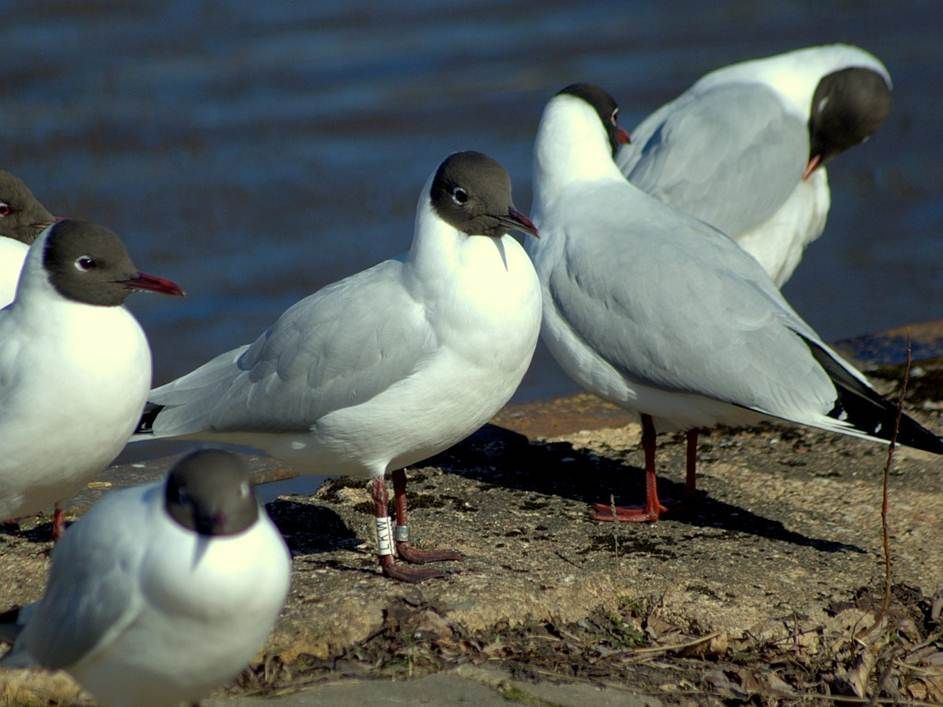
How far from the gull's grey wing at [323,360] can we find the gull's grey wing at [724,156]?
239 cm

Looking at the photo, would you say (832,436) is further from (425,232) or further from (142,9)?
(142,9)

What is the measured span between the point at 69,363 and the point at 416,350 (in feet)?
3.44

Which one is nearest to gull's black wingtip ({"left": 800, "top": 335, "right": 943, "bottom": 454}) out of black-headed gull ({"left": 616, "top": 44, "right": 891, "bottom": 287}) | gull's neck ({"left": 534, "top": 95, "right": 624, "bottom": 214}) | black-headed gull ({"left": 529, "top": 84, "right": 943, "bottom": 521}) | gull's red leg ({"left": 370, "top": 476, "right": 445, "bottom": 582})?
black-headed gull ({"left": 529, "top": 84, "right": 943, "bottom": 521})

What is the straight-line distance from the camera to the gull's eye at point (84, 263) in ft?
16.7

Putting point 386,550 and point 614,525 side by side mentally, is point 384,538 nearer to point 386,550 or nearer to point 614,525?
point 386,550

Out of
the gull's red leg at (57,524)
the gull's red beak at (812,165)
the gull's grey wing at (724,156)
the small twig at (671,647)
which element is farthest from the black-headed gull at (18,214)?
the gull's red beak at (812,165)

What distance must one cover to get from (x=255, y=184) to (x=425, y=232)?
6966 millimetres

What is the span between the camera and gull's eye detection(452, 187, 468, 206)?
527 centimetres

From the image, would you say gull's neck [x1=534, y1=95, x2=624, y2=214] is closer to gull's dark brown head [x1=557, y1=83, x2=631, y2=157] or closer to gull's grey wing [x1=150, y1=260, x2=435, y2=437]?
gull's dark brown head [x1=557, y1=83, x2=631, y2=157]

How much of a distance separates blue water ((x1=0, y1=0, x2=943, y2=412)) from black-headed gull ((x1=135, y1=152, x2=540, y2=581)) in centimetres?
379

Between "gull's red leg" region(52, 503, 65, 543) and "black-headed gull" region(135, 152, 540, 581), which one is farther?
"gull's red leg" region(52, 503, 65, 543)

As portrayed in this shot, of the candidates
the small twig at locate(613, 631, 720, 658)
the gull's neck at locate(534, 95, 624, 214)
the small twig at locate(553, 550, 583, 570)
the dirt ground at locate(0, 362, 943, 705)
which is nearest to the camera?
the dirt ground at locate(0, 362, 943, 705)

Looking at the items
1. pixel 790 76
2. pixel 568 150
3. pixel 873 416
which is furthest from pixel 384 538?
pixel 790 76

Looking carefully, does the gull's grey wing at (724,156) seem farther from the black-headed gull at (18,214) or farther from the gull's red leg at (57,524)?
the gull's red leg at (57,524)
